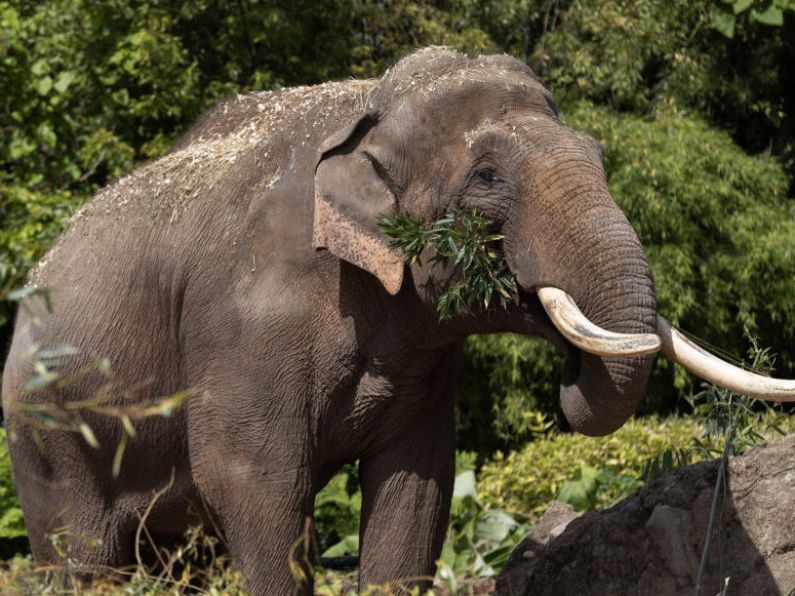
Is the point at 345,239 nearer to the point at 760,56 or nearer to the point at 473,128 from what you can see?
the point at 473,128

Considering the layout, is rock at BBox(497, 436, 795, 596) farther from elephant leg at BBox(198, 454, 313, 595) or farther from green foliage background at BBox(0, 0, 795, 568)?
green foliage background at BBox(0, 0, 795, 568)

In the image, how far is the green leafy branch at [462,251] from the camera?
507cm

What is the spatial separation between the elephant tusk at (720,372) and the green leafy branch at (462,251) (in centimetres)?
55

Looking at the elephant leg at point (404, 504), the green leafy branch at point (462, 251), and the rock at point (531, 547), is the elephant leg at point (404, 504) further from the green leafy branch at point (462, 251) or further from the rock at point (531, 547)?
the green leafy branch at point (462, 251)

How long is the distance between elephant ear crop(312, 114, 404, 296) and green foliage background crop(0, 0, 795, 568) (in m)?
4.50

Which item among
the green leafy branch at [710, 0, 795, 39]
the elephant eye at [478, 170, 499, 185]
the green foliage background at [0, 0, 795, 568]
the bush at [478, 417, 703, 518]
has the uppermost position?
the elephant eye at [478, 170, 499, 185]

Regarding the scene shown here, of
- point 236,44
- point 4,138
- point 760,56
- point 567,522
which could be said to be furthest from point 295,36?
point 567,522

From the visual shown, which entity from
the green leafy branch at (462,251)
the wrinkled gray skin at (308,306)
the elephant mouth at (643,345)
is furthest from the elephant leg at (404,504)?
the elephant mouth at (643,345)

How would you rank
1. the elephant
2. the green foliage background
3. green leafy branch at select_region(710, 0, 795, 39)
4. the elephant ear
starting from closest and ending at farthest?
the elephant
the elephant ear
the green foliage background
green leafy branch at select_region(710, 0, 795, 39)

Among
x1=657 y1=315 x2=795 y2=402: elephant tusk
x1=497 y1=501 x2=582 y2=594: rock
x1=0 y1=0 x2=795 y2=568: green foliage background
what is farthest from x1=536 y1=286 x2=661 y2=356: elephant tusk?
x1=0 y1=0 x2=795 y2=568: green foliage background

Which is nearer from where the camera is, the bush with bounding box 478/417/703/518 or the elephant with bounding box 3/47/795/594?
the elephant with bounding box 3/47/795/594

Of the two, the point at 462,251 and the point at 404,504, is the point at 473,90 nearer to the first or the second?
the point at 462,251

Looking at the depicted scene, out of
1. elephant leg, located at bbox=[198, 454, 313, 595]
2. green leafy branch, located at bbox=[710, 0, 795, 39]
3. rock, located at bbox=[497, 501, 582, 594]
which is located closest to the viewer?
elephant leg, located at bbox=[198, 454, 313, 595]

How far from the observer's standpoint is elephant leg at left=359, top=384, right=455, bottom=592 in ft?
19.3
